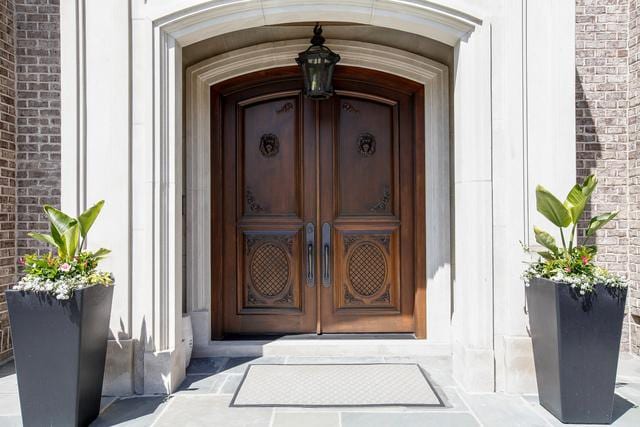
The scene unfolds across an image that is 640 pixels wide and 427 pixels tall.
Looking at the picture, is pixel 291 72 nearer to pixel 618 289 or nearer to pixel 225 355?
pixel 225 355

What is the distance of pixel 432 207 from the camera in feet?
14.6

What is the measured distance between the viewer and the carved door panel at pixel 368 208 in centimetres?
464

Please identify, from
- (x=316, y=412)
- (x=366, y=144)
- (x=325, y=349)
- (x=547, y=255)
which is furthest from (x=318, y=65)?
(x=316, y=412)

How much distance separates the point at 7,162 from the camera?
13.5 feet

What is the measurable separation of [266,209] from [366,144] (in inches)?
45.3

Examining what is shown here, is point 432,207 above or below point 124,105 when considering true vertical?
below

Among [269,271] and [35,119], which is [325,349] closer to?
[269,271]

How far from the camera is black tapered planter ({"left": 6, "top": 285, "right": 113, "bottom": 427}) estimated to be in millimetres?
2723

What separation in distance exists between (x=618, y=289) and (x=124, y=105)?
343 cm

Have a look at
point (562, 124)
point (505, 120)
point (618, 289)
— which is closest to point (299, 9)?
point (505, 120)

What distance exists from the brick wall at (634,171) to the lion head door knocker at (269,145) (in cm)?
314

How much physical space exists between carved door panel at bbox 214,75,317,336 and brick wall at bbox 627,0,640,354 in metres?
2.80

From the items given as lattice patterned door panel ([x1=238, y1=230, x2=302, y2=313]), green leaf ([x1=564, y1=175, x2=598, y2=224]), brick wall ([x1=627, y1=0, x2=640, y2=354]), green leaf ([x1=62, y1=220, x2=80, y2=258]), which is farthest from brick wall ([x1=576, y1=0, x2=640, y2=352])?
green leaf ([x1=62, y1=220, x2=80, y2=258])

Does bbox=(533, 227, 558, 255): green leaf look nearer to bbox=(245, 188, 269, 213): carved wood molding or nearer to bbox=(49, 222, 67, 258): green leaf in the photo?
bbox=(245, 188, 269, 213): carved wood molding
